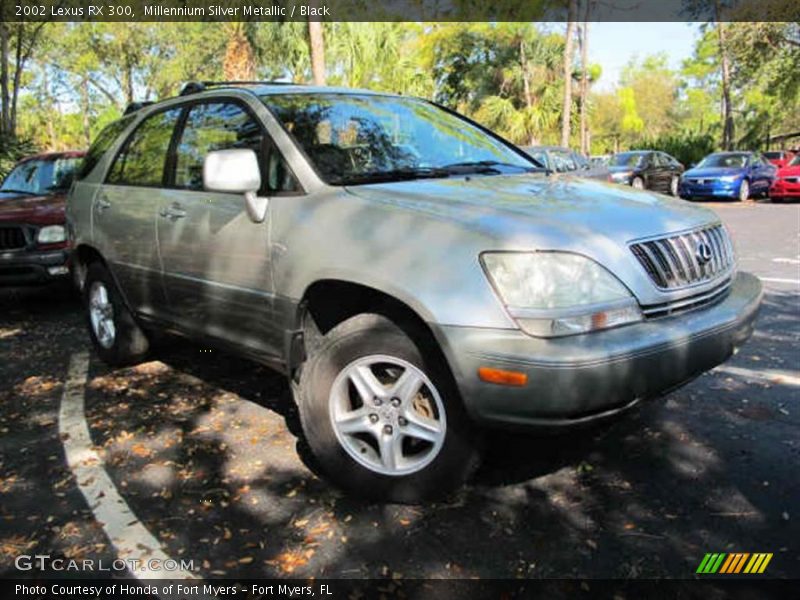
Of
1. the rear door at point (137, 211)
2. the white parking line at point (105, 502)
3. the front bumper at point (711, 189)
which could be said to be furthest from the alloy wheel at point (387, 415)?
the front bumper at point (711, 189)

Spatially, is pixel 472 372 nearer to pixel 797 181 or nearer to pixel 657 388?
pixel 657 388

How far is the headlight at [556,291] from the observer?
→ 8.39 ft

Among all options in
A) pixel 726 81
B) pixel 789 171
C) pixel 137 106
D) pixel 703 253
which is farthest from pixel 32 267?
pixel 726 81

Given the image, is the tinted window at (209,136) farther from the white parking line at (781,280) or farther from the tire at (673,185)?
the tire at (673,185)

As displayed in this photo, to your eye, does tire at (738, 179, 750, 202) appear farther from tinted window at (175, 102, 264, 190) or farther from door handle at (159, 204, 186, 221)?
door handle at (159, 204, 186, 221)

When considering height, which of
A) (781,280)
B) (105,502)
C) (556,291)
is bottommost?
(105,502)

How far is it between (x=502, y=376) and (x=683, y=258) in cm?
100

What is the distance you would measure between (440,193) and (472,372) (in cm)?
90

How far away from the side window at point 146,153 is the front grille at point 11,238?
2.90 meters

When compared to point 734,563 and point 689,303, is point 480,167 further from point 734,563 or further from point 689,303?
point 734,563

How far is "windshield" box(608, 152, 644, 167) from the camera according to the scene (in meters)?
21.8

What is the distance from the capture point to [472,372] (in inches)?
103

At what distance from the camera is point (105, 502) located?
3250mm

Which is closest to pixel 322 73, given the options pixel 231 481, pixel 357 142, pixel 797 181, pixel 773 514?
pixel 357 142
